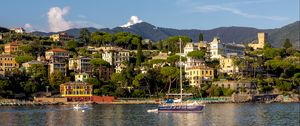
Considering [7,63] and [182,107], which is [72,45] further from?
[182,107]

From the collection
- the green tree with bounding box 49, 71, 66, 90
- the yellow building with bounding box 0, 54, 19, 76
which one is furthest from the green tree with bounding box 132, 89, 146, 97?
the yellow building with bounding box 0, 54, 19, 76

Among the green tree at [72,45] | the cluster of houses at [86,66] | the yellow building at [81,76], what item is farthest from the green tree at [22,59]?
the green tree at [72,45]

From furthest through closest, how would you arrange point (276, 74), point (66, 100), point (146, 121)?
point (276, 74) < point (66, 100) < point (146, 121)

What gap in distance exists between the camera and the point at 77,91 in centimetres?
10538

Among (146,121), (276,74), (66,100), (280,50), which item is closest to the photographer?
(146,121)

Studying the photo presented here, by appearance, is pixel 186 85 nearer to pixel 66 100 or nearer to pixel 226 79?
pixel 226 79

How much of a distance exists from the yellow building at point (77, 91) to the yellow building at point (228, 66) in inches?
1329

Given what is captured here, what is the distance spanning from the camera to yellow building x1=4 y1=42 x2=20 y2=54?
12900cm

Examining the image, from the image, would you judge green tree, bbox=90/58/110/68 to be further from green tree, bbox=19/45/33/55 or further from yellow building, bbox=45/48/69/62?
green tree, bbox=19/45/33/55

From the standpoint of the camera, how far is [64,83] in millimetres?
106000

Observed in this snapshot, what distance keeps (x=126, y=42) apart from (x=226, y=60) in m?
32.4

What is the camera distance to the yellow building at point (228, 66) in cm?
12219

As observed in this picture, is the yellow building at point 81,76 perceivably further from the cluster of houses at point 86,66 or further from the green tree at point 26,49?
the green tree at point 26,49

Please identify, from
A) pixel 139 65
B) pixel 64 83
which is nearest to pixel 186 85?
pixel 139 65
